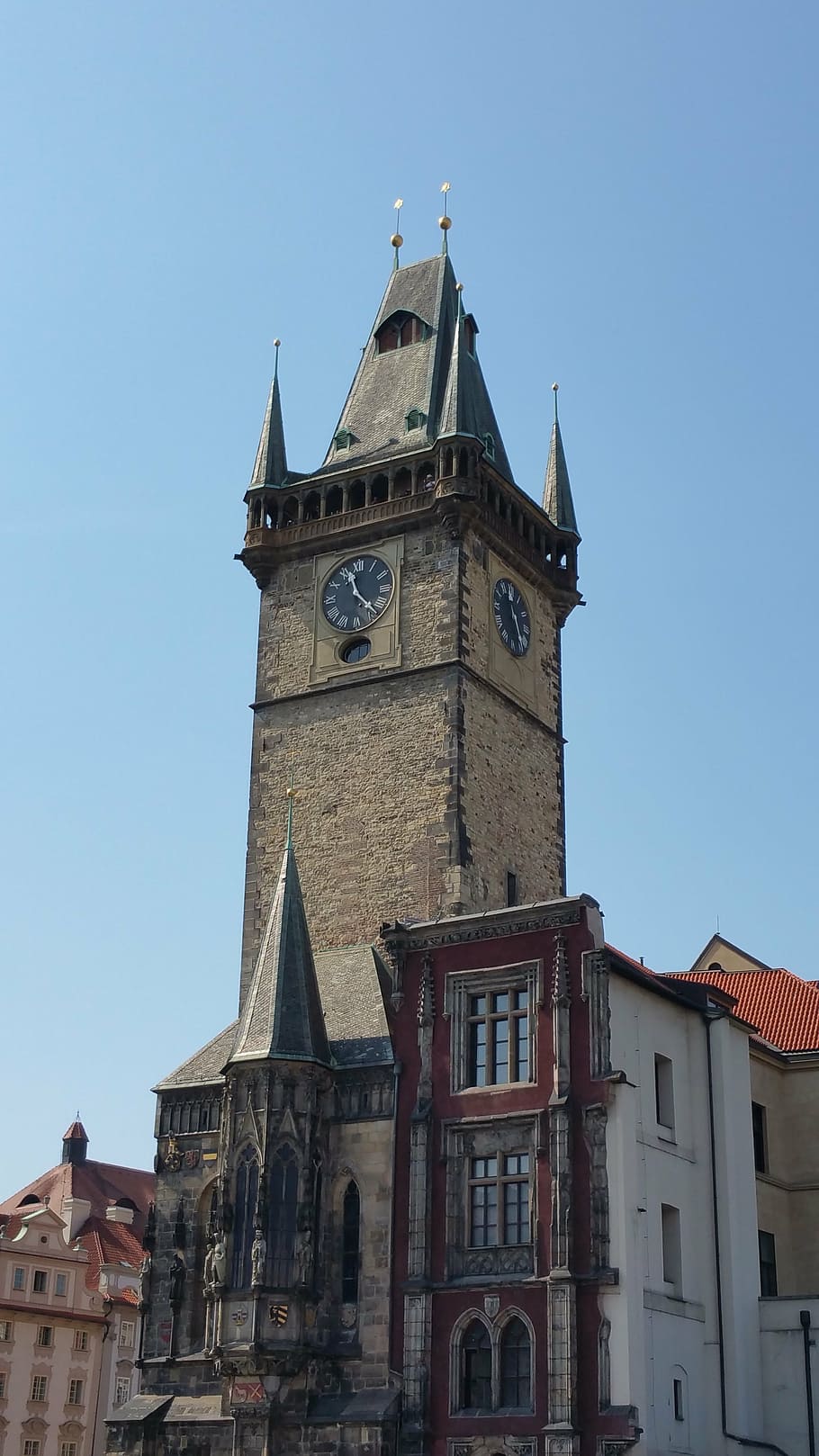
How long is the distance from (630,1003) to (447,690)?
9.89m

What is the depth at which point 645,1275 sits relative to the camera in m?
33.2

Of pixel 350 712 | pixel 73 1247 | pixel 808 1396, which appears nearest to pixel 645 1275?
pixel 808 1396

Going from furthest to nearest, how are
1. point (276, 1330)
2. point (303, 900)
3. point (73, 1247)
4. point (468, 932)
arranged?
point (73, 1247) → point (303, 900) → point (468, 932) → point (276, 1330)

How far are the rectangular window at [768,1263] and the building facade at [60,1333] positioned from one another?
2728 cm

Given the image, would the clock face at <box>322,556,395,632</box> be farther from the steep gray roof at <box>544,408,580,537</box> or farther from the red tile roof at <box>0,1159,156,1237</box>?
the red tile roof at <box>0,1159,156,1237</box>

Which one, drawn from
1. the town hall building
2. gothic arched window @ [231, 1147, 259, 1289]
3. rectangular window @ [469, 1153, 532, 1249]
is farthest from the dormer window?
rectangular window @ [469, 1153, 532, 1249]

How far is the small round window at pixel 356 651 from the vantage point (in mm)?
43969

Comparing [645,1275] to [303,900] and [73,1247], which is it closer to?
[303,900]

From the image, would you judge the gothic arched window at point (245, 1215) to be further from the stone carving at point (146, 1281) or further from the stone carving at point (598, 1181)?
the stone carving at point (598, 1181)

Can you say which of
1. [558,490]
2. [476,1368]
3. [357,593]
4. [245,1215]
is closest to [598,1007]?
[476,1368]

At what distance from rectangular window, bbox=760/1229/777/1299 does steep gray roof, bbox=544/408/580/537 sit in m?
19.6

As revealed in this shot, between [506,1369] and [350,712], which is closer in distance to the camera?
[506,1369]

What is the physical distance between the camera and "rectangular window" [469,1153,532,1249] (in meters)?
34.0

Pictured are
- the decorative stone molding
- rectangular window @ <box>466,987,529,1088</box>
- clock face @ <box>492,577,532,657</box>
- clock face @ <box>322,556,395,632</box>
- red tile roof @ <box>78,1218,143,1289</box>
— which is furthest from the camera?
red tile roof @ <box>78,1218,143,1289</box>
